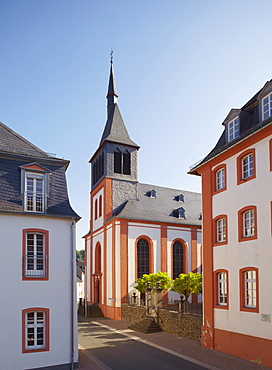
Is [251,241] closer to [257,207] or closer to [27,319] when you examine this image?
[257,207]

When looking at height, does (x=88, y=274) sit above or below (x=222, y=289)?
below

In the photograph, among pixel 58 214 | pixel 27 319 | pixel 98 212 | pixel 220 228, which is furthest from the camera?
pixel 98 212

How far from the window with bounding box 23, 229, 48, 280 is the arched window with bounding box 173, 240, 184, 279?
76.7ft

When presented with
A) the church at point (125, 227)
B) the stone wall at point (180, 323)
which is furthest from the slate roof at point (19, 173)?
the church at point (125, 227)

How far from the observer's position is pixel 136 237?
34.9m

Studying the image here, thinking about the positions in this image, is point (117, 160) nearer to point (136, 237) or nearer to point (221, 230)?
point (136, 237)

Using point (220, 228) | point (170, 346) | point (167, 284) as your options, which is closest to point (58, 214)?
point (220, 228)

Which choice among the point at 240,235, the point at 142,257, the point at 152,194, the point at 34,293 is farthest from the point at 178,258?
the point at 34,293

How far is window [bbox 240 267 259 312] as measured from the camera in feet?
54.6

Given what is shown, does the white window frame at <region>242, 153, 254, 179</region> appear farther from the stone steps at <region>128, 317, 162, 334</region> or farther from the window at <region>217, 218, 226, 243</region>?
the stone steps at <region>128, 317, 162, 334</region>

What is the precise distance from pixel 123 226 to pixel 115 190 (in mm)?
4394

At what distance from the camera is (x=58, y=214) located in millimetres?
16156

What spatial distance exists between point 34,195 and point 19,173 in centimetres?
123

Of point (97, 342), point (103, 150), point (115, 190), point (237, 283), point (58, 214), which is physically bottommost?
point (97, 342)
